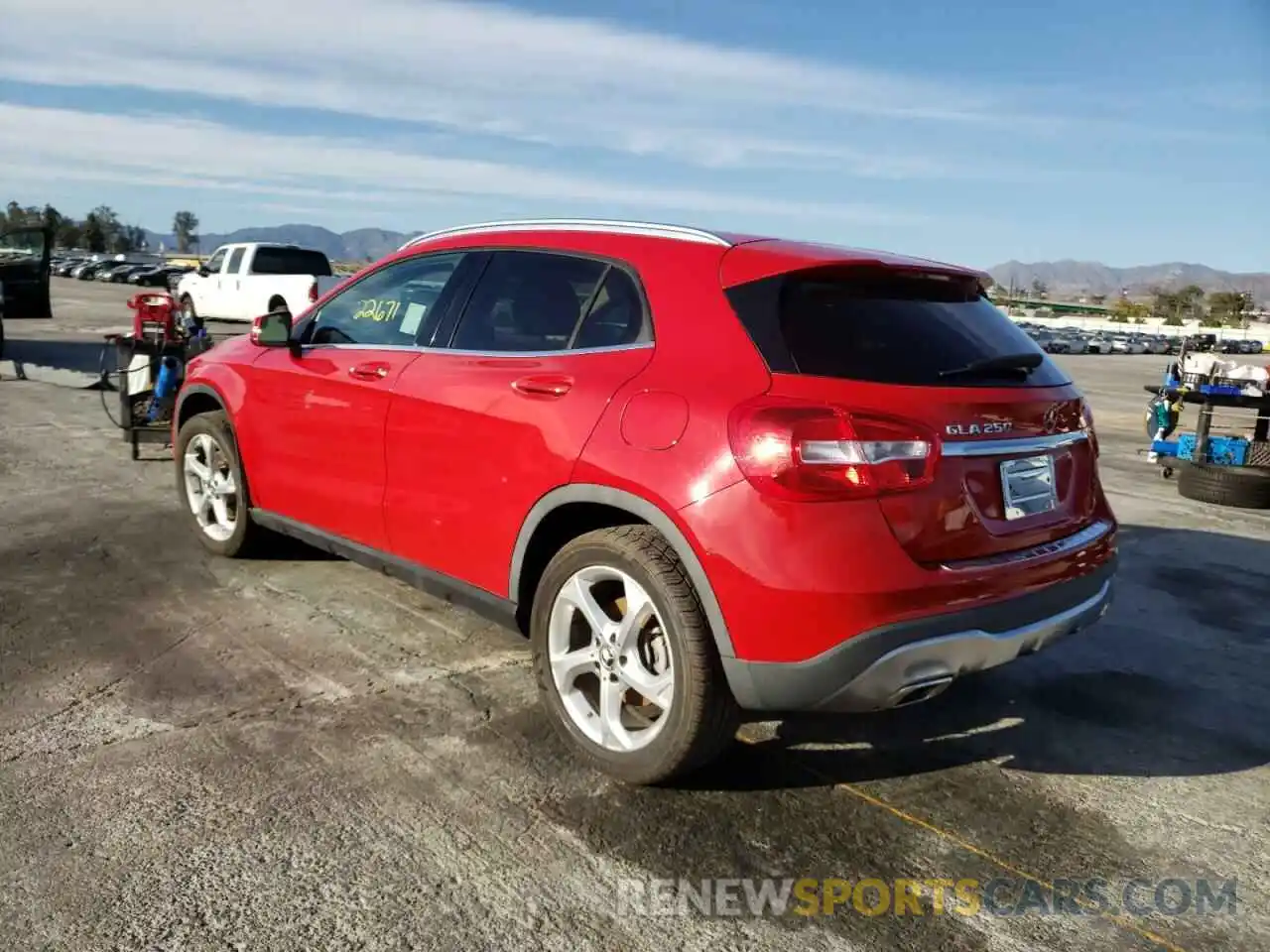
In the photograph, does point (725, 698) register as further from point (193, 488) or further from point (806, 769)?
point (193, 488)

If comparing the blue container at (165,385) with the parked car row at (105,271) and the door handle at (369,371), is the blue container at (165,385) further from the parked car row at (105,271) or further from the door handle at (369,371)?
the parked car row at (105,271)

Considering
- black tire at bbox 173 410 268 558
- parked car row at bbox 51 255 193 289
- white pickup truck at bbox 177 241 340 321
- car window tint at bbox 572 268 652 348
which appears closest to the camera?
car window tint at bbox 572 268 652 348

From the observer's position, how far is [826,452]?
9.04 feet

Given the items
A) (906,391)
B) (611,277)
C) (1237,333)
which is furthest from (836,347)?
(1237,333)

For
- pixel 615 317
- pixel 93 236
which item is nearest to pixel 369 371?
pixel 615 317

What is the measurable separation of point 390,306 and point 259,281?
19262 millimetres

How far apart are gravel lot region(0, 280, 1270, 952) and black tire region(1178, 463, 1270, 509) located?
3.71m

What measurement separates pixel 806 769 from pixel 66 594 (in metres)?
3.54

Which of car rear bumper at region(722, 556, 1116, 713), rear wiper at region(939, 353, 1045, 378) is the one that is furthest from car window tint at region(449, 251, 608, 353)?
car rear bumper at region(722, 556, 1116, 713)

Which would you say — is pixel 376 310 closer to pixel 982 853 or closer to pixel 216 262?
pixel 982 853

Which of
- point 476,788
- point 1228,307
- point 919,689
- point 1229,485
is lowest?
point 476,788

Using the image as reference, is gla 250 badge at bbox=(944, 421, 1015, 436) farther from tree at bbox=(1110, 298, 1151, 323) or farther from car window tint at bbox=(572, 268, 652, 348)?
tree at bbox=(1110, 298, 1151, 323)

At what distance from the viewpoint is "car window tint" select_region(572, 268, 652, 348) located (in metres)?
3.30

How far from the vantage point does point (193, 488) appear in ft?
18.3
